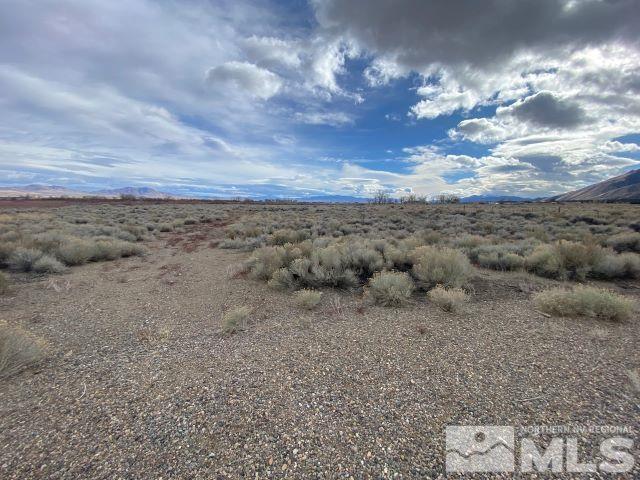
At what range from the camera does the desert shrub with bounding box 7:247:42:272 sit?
27.6 ft

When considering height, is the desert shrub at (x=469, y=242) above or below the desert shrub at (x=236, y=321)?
above

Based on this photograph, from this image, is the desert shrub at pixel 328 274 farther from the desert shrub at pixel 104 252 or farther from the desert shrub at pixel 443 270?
the desert shrub at pixel 104 252

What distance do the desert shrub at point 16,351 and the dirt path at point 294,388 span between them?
17 centimetres

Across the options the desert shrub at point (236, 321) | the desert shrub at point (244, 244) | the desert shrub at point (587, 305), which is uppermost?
the desert shrub at point (587, 305)

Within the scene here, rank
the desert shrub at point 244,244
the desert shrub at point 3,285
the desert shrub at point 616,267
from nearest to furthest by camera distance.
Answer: the desert shrub at point 3,285
the desert shrub at point 616,267
the desert shrub at point 244,244

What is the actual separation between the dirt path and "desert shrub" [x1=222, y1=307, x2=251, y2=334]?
244 millimetres

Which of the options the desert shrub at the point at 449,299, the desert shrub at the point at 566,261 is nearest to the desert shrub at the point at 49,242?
the desert shrub at the point at 449,299

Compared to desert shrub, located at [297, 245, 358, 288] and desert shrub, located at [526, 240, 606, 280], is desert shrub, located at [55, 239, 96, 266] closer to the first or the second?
desert shrub, located at [297, 245, 358, 288]

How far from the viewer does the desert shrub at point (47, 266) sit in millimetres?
8336

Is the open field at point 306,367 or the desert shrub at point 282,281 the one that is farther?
the desert shrub at point 282,281

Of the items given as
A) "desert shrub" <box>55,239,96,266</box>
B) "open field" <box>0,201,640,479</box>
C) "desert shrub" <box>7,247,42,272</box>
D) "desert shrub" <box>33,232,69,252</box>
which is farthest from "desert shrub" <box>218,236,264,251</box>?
"desert shrub" <box>7,247,42,272</box>

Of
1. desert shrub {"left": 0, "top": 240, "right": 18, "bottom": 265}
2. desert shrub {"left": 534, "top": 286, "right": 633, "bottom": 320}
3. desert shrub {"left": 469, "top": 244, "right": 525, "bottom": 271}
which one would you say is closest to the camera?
desert shrub {"left": 534, "top": 286, "right": 633, "bottom": 320}

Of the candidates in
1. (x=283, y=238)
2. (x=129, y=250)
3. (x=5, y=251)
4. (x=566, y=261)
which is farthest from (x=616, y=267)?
(x=5, y=251)

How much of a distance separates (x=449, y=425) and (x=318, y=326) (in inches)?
106
